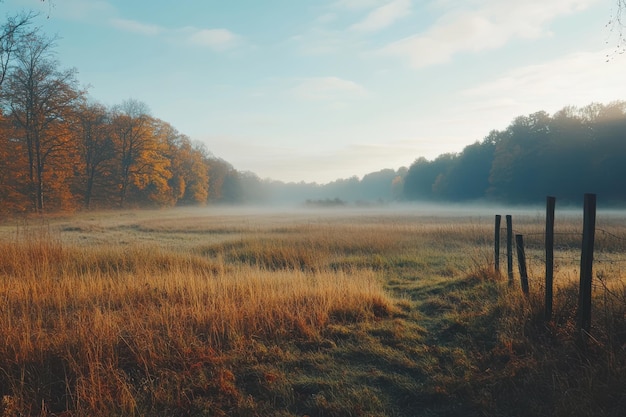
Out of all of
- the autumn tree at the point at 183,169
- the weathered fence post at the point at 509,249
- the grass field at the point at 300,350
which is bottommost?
the grass field at the point at 300,350

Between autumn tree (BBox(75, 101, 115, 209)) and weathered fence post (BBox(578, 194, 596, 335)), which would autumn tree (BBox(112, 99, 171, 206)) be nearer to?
autumn tree (BBox(75, 101, 115, 209))

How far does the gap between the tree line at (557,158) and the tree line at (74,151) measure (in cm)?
5762

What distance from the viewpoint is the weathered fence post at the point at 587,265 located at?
4680mm

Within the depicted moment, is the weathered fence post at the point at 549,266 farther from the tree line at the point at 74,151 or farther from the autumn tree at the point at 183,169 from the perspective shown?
the autumn tree at the point at 183,169

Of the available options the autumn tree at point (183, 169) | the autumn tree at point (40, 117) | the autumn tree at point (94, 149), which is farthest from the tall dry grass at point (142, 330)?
the autumn tree at point (183, 169)

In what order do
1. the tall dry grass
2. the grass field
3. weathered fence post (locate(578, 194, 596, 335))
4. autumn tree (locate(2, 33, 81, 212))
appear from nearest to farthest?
the grass field < the tall dry grass < weathered fence post (locate(578, 194, 596, 335)) < autumn tree (locate(2, 33, 81, 212))

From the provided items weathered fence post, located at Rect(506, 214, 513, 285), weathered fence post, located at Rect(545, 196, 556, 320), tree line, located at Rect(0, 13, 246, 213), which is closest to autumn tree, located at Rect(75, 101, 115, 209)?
tree line, located at Rect(0, 13, 246, 213)

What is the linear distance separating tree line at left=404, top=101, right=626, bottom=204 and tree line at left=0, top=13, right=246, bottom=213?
189 ft

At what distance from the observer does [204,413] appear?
151 inches

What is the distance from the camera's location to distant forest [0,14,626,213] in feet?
97.6

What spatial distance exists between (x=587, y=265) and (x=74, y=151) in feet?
132

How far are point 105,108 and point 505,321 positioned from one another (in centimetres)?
5584

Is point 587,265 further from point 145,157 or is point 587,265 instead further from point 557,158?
point 557,158

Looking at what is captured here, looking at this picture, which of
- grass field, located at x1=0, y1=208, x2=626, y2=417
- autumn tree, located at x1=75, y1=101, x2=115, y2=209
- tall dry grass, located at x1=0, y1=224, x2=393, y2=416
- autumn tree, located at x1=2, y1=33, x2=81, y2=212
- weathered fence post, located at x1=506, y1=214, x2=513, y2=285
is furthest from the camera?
autumn tree, located at x1=75, y1=101, x2=115, y2=209
